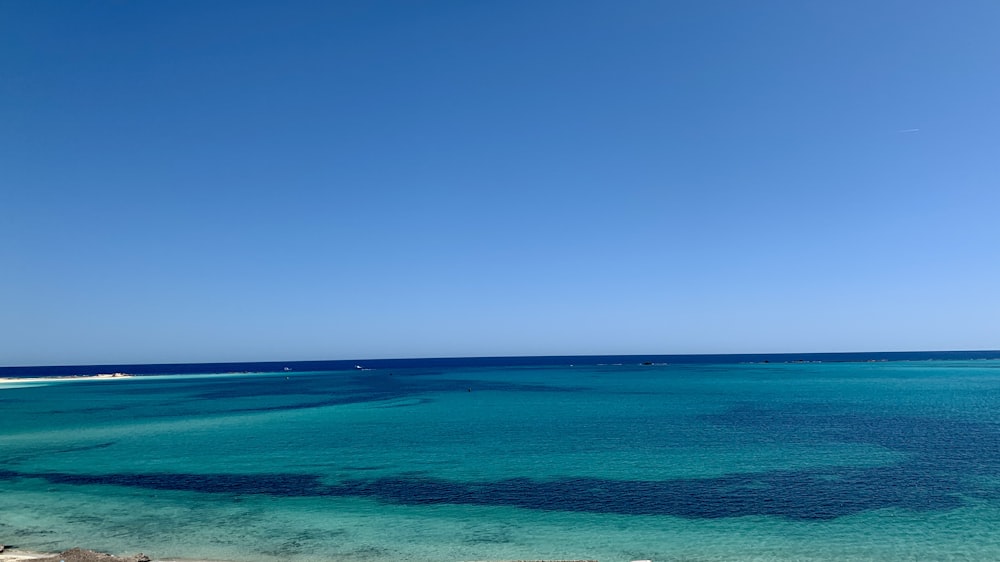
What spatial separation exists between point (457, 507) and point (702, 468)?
15.1m

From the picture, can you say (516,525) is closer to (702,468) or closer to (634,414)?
(702,468)

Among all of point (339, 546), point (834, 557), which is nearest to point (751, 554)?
point (834, 557)

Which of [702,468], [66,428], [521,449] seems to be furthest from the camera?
[66,428]

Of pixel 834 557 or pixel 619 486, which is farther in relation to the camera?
pixel 619 486

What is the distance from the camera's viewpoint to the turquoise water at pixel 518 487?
20672mm

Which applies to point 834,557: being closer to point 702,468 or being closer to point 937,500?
point 937,500

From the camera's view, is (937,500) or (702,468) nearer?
(937,500)

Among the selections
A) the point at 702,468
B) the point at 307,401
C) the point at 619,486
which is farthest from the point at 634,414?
the point at 307,401

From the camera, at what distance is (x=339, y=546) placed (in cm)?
2073

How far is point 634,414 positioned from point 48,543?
49546 millimetres

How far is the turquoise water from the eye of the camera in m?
20.7

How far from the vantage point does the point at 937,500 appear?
82.8 ft

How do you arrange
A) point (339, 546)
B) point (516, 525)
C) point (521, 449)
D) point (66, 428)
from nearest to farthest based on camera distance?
point (339, 546), point (516, 525), point (521, 449), point (66, 428)

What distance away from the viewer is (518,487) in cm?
2862
